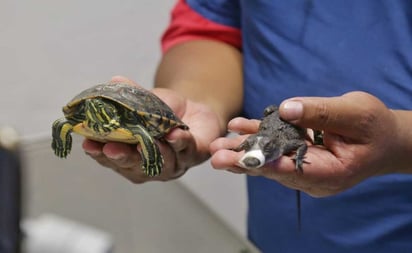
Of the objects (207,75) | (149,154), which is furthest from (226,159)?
(207,75)

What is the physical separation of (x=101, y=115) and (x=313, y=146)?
258mm

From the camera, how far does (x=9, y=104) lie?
4.58ft

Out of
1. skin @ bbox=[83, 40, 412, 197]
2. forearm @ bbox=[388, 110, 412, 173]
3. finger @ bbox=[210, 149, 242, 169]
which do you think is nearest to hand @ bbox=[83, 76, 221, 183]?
skin @ bbox=[83, 40, 412, 197]

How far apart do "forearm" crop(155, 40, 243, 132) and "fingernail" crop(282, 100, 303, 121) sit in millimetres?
324

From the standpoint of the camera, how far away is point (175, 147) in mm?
762

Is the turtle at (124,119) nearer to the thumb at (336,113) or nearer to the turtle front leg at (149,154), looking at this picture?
the turtle front leg at (149,154)

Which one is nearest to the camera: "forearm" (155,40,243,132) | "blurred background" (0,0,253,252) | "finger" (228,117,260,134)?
"finger" (228,117,260,134)

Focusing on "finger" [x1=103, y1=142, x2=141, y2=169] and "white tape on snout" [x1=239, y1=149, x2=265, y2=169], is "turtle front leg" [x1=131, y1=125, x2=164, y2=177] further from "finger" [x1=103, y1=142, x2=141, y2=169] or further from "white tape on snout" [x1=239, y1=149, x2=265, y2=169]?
"white tape on snout" [x1=239, y1=149, x2=265, y2=169]

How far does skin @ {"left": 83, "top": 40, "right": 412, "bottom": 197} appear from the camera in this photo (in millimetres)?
586

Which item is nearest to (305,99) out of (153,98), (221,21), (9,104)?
(153,98)

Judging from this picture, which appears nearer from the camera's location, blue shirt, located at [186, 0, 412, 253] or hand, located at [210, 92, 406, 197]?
hand, located at [210, 92, 406, 197]

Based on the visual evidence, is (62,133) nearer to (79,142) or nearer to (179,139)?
(179,139)

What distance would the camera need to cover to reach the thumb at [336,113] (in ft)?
1.90

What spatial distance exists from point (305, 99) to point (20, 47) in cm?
96
